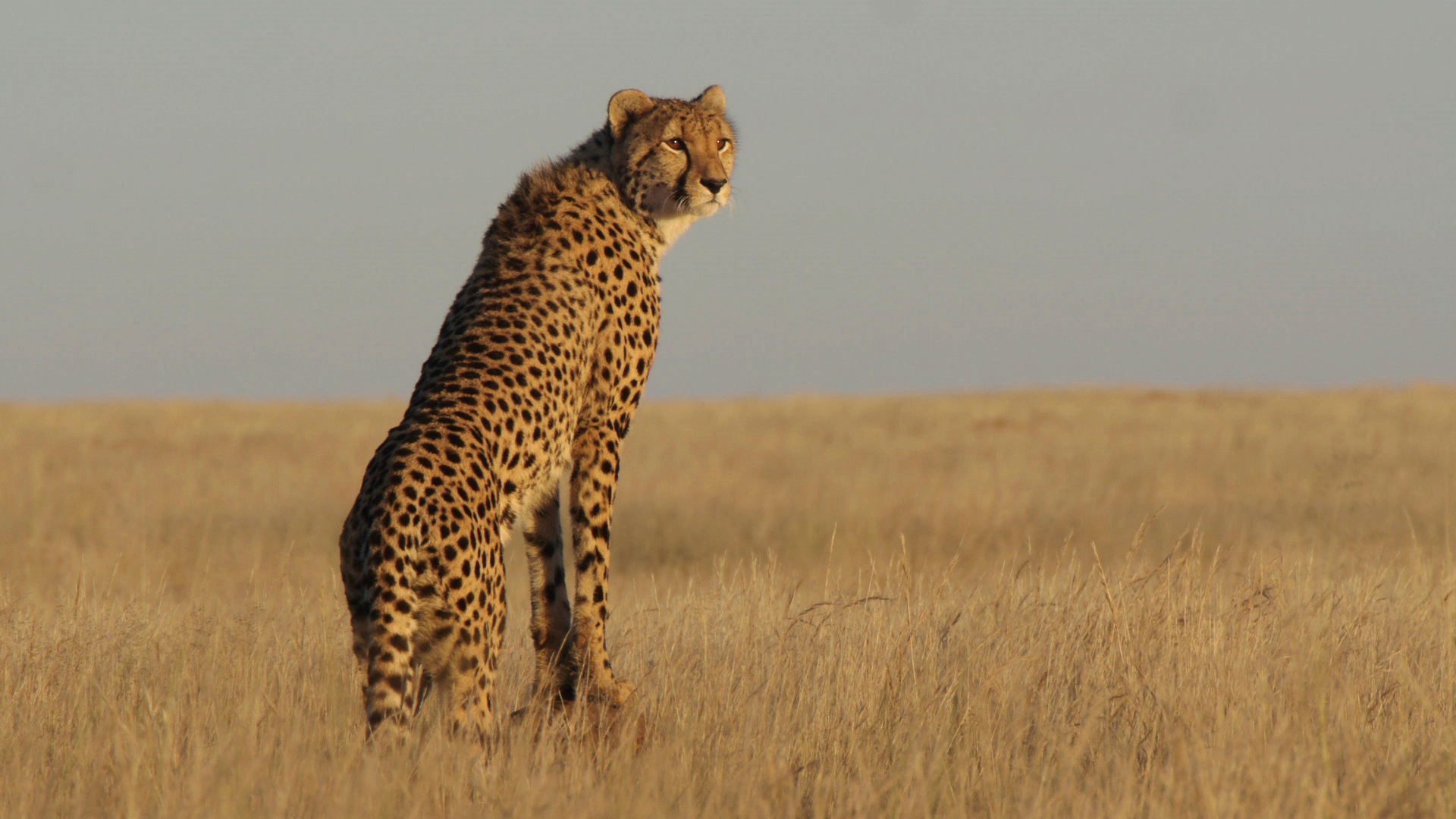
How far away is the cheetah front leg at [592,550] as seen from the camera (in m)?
4.03

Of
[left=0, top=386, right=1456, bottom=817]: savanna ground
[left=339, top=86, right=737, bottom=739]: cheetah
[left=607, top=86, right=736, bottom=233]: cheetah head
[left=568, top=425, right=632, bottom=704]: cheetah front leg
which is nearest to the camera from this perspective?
A: [left=0, top=386, right=1456, bottom=817]: savanna ground

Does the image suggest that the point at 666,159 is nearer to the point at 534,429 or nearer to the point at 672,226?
the point at 672,226

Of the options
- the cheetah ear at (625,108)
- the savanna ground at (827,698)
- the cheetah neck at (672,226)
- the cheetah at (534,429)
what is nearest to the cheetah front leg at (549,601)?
the cheetah at (534,429)

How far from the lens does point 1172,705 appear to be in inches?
145

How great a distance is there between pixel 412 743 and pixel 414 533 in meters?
0.48

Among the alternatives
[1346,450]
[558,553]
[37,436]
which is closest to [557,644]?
[558,553]

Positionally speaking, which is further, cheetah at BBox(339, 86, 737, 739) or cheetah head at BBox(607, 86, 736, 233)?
cheetah head at BBox(607, 86, 736, 233)

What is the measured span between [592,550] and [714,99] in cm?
181

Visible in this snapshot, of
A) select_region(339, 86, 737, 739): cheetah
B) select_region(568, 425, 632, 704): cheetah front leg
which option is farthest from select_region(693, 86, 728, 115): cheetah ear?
select_region(568, 425, 632, 704): cheetah front leg

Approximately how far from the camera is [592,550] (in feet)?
13.2

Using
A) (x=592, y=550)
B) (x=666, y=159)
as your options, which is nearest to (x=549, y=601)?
(x=592, y=550)

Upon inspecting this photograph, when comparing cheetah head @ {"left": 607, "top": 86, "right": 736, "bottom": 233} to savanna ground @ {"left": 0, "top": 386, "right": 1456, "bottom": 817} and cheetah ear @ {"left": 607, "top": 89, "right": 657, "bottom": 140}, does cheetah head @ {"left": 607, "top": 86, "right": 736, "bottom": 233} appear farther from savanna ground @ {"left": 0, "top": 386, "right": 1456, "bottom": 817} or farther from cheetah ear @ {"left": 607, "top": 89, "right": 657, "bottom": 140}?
savanna ground @ {"left": 0, "top": 386, "right": 1456, "bottom": 817}

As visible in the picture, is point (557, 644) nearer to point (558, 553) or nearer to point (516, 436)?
point (558, 553)

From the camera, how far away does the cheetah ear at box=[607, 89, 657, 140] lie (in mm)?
4504
